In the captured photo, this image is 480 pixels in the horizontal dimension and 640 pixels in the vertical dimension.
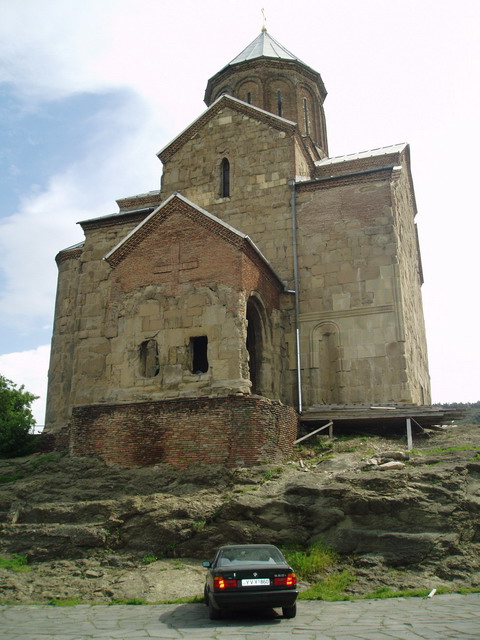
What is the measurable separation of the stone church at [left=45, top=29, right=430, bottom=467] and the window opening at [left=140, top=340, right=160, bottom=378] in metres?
0.04

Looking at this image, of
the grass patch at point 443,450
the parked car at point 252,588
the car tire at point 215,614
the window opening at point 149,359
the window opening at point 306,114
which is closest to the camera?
the parked car at point 252,588

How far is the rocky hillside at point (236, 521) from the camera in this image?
10367 millimetres

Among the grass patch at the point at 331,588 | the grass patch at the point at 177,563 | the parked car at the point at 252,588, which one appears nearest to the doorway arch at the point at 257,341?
the grass patch at the point at 177,563

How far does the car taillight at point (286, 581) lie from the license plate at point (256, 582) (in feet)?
0.37

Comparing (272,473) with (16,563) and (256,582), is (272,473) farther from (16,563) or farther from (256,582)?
(16,563)

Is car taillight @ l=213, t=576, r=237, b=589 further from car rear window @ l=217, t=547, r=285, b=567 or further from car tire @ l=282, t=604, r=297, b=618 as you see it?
car tire @ l=282, t=604, r=297, b=618

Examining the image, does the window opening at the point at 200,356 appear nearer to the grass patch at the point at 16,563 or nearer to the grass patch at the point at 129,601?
the grass patch at the point at 16,563


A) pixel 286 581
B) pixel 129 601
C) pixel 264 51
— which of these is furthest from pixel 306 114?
pixel 286 581

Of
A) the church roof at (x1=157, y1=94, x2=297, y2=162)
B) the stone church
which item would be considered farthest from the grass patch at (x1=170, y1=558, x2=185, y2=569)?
the church roof at (x1=157, y1=94, x2=297, y2=162)

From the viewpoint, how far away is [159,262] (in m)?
16.5

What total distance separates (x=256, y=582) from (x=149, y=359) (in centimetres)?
867

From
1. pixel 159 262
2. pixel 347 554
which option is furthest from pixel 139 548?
pixel 159 262

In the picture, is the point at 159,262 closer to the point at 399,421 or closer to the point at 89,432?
the point at 89,432

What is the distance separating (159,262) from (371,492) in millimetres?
8374
